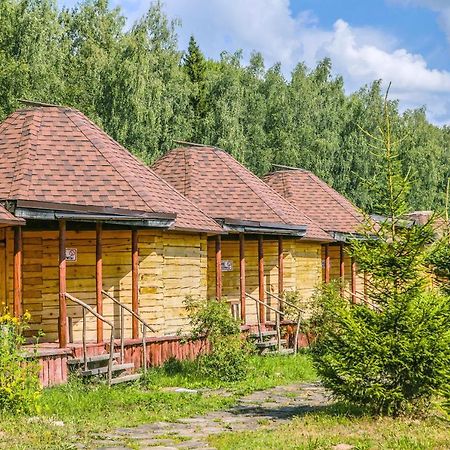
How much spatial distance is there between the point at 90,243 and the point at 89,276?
66 centimetres

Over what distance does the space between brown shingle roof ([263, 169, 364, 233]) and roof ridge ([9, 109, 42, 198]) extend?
1215 centimetres

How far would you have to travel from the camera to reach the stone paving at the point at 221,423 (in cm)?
1020

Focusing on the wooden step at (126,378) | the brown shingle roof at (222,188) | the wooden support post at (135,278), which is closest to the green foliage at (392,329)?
the wooden step at (126,378)

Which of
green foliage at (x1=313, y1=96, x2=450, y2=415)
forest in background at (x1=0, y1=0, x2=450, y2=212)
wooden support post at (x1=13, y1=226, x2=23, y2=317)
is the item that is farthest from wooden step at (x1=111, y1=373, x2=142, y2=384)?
forest in background at (x1=0, y1=0, x2=450, y2=212)

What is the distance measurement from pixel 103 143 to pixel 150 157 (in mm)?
21074

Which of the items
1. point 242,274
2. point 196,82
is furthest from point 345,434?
point 196,82

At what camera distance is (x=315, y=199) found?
3017 cm

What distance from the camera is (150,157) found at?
130ft

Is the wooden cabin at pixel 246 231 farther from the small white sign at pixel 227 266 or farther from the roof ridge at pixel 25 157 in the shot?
the roof ridge at pixel 25 157

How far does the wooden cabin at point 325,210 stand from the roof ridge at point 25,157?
11.9 metres

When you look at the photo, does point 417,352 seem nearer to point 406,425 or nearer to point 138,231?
point 406,425

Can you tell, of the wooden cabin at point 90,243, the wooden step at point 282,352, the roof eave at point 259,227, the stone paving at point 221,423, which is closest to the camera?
the stone paving at point 221,423

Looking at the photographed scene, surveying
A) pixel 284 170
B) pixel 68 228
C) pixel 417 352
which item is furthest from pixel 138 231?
pixel 284 170

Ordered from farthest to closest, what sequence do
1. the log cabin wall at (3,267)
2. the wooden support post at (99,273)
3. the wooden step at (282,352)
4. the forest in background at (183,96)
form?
the forest in background at (183,96) → the wooden step at (282,352) → the log cabin wall at (3,267) → the wooden support post at (99,273)
